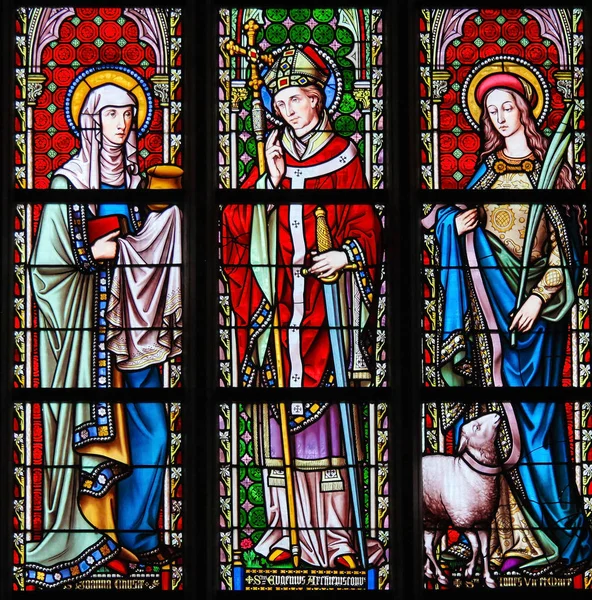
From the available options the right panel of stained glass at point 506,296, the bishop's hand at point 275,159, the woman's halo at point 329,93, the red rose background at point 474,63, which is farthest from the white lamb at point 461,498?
the woman's halo at point 329,93

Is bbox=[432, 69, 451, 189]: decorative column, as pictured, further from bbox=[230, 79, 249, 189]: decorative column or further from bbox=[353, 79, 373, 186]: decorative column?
bbox=[230, 79, 249, 189]: decorative column

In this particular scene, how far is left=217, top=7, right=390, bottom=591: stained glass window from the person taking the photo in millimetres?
9039

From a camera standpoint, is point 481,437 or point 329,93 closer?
point 481,437

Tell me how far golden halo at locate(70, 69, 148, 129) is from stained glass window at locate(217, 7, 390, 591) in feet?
1.61

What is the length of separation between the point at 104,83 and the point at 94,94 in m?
0.10

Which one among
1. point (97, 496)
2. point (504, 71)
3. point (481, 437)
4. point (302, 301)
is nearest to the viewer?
point (97, 496)

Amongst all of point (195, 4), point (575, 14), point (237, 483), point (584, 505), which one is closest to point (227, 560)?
point (237, 483)

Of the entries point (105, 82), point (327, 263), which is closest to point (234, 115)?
point (105, 82)

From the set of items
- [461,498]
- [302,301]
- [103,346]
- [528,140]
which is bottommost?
[461,498]

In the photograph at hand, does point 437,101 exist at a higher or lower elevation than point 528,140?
higher

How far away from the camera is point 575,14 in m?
9.66

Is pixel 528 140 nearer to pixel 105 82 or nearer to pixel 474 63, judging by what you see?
pixel 474 63

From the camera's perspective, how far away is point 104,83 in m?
9.47

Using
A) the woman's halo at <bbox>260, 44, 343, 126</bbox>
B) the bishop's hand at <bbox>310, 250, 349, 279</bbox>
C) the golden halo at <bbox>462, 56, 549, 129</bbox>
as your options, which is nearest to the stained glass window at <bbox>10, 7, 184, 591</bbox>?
the woman's halo at <bbox>260, 44, 343, 126</bbox>
